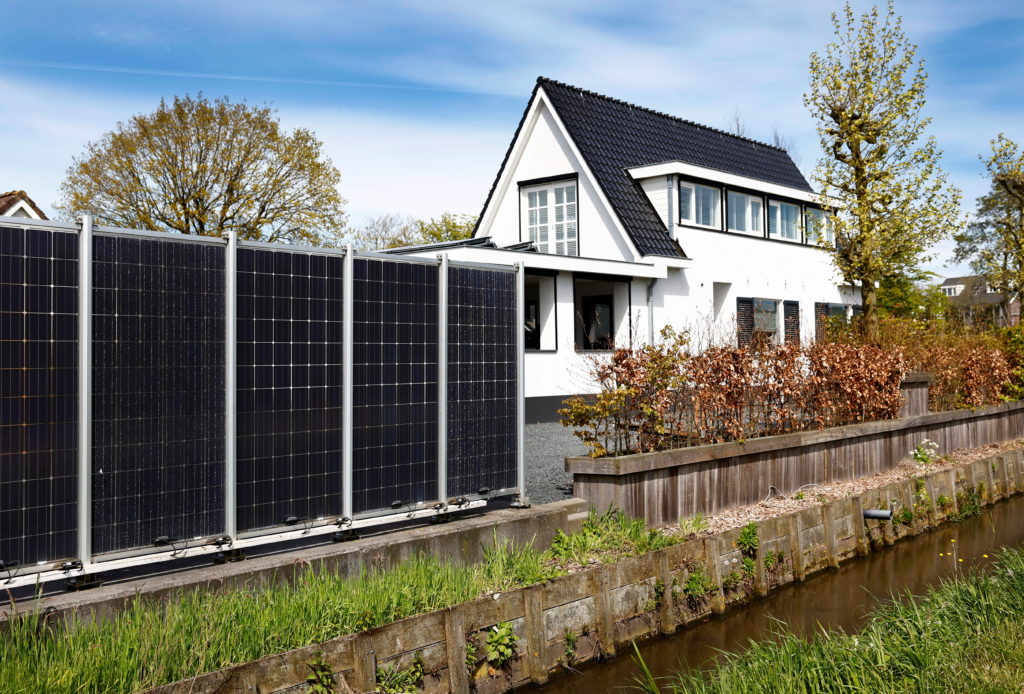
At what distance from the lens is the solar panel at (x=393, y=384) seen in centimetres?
837

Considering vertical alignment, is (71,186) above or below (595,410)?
above

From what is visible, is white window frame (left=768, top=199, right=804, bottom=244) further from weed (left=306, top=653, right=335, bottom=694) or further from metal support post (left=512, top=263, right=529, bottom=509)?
weed (left=306, top=653, right=335, bottom=694)

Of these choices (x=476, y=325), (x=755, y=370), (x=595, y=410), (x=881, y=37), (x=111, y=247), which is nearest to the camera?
(x=111, y=247)

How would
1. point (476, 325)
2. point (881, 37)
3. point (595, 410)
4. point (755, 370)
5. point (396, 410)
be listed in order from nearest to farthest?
point (396, 410), point (476, 325), point (595, 410), point (755, 370), point (881, 37)

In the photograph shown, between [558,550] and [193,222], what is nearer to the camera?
[558,550]

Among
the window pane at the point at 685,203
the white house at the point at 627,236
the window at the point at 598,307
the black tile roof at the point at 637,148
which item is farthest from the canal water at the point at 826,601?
the window pane at the point at 685,203

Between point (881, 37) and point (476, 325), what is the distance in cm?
1667

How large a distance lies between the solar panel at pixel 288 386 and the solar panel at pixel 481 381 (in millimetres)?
1374

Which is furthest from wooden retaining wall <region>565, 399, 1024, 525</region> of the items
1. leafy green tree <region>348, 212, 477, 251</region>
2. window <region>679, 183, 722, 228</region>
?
leafy green tree <region>348, 212, 477, 251</region>

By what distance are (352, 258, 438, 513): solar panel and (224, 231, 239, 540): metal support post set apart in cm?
117

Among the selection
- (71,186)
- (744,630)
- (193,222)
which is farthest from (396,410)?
(71,186)

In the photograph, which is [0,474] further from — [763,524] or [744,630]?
[763,524]

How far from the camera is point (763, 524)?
32.2 feet

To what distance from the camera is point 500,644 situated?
7.00 metres
